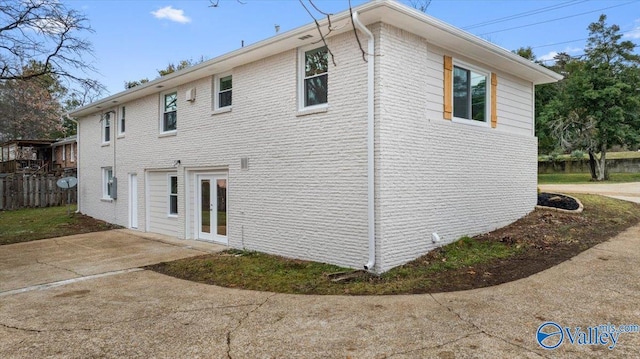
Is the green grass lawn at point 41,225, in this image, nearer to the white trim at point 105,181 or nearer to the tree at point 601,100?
the white trim at point 105,181

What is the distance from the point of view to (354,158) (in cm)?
719

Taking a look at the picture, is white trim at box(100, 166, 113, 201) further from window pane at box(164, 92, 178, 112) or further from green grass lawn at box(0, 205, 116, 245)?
window pane at box(164, 92, 178, 112)

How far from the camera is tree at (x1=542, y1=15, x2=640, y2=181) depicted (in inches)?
1034

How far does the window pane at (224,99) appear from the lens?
1016 cm

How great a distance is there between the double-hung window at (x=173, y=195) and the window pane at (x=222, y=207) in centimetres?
231

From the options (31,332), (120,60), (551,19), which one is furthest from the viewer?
(551,19)

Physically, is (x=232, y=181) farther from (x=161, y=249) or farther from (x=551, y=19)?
(x=551, y=19)

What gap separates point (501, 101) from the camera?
33.3 feet

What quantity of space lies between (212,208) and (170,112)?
375cm

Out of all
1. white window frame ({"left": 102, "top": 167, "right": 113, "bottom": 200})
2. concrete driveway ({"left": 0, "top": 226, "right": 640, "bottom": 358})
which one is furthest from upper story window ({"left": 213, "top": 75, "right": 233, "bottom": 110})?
white window frame ({"left": 102, "top": 167, "right": 113, "bottom": 200})

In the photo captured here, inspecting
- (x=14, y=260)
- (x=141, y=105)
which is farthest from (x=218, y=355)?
(x=141, y=105)

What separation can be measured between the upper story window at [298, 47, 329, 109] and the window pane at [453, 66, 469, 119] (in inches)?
120

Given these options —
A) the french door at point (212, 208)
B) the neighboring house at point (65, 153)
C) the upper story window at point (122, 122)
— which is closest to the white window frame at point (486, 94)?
the french door at point (212, 208)

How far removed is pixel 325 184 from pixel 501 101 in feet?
18.6
